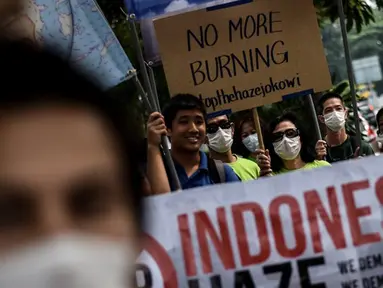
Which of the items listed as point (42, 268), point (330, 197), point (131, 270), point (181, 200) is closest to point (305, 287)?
point (330, 197)

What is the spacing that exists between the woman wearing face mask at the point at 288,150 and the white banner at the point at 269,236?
1.41 meters

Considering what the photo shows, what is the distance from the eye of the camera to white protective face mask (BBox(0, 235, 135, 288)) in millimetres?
1083

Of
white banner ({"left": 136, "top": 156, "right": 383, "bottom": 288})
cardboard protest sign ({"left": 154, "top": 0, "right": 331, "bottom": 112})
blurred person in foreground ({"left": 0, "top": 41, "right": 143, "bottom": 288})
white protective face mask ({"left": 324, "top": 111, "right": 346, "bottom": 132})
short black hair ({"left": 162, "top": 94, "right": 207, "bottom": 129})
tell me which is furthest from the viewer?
white protective face mask ({"left": 324, "top": 111, "right": 346, "bottom": 132})

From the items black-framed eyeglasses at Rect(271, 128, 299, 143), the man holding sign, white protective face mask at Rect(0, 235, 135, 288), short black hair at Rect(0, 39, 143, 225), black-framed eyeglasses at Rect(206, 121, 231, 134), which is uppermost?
black-framed eyeglasses at Rect(206, 121, 231, 134)

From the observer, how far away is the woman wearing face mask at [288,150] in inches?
171

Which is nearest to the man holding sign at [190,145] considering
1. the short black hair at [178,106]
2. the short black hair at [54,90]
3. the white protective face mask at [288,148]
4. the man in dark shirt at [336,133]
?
the short black hair at [178,106]

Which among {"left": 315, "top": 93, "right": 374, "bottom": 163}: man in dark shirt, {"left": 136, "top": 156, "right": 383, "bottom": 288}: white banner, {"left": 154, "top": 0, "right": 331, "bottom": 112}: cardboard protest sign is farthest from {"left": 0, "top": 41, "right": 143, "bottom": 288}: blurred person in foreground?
{"left": 315, "top": 93, "right": 374, "bottom": 163}: man in dark shirt

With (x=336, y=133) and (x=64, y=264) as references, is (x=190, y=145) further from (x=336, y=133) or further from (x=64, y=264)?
(x=64, y=264)

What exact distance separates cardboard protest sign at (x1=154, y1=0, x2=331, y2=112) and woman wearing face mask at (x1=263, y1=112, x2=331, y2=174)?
20cm

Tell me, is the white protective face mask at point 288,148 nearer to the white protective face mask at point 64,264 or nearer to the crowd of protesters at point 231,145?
the crowd of protesters at point 231,145

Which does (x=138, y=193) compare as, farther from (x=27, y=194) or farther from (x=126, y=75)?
(x=126, y=75)

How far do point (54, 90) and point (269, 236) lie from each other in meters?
1.82

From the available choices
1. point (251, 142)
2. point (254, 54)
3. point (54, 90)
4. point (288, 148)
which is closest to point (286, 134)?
point (288, 148)

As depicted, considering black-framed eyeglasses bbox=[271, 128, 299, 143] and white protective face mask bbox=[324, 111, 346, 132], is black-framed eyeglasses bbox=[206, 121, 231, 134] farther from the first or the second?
white protective face mask bbox=[324, 111, 346, 132]
